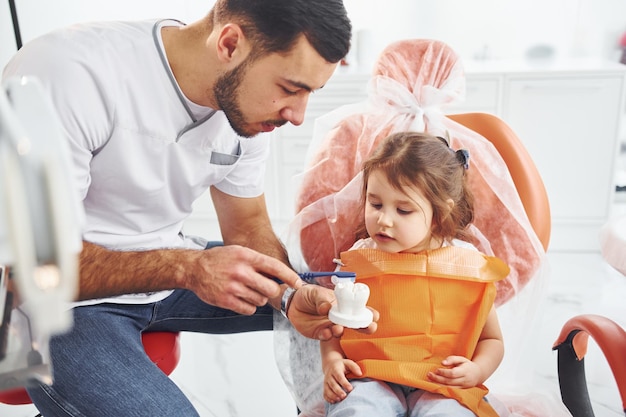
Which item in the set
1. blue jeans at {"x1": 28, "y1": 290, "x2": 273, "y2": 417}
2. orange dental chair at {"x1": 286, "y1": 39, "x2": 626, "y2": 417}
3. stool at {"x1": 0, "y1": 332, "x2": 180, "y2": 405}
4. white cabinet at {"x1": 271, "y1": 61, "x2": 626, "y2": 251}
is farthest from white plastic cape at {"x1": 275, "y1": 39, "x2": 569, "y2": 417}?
white cabinet at {"x1": 271, "y1": 61, "x2": 626, "y2": 251}

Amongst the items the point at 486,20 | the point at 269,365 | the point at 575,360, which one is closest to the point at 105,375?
the point at 575,360

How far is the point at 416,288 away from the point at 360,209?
0.81 feet

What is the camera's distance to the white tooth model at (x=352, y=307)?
1.13 metres

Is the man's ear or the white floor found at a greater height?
the man's ear

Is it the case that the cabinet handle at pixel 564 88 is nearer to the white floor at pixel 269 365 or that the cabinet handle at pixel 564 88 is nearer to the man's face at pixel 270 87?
the white floor at pixel 269 365

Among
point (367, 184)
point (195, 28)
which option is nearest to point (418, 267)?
point (367, 184)

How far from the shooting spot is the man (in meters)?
1.16

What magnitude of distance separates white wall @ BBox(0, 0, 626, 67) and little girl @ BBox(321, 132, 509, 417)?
229 cm

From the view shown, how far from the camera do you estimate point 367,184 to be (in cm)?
136

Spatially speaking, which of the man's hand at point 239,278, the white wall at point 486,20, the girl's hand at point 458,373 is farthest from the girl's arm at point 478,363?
the white wall at point 486,20

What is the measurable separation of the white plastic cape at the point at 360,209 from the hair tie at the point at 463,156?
0.09 m

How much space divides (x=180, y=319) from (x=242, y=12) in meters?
0.71

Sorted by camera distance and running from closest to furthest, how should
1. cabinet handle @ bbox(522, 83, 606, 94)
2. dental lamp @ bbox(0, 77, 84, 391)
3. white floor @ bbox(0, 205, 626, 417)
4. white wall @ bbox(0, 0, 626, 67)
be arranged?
dental lamp @ bbox(0, 77, 84, 391), white floor @ bbox(0, 205, 626, 417), cabinet handle @ bbox(522, 83, 606, 94), white wall @ bbox(0, 0, 626, 67)

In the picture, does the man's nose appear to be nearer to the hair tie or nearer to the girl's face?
the girl's face
